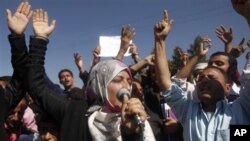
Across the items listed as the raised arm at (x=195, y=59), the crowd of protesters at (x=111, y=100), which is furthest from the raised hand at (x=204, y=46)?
the crowd of protesters at (x=111, y=100)

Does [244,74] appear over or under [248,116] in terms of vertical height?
over

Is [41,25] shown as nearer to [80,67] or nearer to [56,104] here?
[56,104]

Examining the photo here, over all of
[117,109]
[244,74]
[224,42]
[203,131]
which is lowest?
[203,131]

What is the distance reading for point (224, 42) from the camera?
457cm

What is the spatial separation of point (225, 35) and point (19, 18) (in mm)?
2681

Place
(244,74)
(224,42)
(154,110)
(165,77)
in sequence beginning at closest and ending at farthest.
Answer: (244,74) → (165,77) → (154,110) → (224,42)

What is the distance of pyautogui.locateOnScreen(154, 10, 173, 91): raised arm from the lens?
9.02ft

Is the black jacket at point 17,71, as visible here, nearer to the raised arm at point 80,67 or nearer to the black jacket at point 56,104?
the black jacket at point 56,104

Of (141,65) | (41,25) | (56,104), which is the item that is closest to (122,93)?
(56,104)

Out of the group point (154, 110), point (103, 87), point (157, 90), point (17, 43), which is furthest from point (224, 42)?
point (17, 43)

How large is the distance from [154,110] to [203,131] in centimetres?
96

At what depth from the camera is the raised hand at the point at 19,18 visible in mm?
2627

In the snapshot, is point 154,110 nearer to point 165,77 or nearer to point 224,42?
point 165,77

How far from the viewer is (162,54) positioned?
280cm
